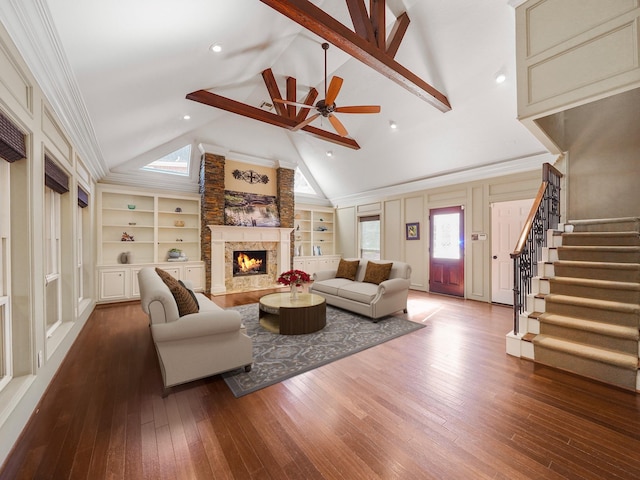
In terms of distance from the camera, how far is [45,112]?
7.55 feet

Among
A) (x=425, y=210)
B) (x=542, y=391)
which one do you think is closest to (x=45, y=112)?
(x=542, y=391)

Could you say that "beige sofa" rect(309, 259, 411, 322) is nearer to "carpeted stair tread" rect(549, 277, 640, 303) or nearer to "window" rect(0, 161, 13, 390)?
"carpeted stair tread" rect(549, 277, 640, 303)

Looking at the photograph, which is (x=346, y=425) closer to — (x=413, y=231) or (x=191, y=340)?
(x=191, y=340)

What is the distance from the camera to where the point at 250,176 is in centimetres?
704

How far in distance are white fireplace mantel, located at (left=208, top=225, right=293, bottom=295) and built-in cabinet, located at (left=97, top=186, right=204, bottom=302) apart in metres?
0.37

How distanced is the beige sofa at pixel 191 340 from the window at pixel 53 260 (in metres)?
1.43

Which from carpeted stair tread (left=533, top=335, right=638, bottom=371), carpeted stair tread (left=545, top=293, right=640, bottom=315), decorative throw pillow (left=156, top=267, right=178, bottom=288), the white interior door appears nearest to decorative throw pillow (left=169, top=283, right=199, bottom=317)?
decorative throw pillow (left=156, top=267, right=178, bottom=288)

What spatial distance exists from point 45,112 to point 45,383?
232 cm

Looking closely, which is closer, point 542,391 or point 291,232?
point 542,391

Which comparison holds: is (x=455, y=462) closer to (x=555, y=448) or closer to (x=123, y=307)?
(x=555, y=448)

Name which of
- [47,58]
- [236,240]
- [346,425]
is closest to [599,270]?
[346,425]

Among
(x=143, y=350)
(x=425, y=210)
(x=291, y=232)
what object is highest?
(x=425, y=210)

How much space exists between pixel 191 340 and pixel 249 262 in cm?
481

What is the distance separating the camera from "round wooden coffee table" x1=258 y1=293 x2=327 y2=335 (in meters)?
3.46
